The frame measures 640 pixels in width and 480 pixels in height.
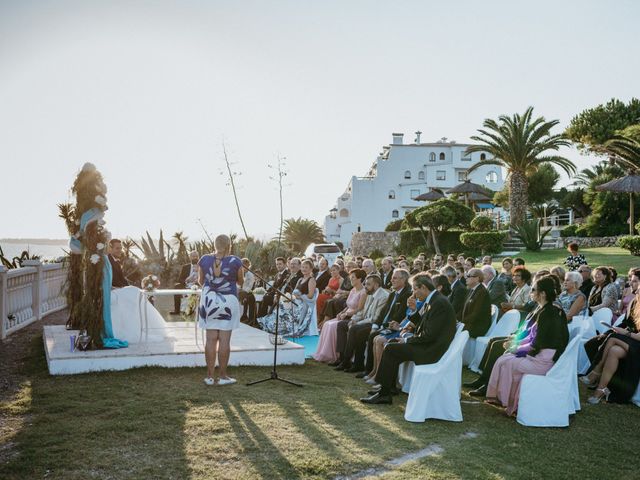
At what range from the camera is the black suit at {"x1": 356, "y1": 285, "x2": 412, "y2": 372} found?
8.70 meters

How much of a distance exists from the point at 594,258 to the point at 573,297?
17.4m

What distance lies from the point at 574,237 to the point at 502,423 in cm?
3059

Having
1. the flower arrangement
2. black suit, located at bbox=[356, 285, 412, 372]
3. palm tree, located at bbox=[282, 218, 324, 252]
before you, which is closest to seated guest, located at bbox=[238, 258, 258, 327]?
the flower arrangement

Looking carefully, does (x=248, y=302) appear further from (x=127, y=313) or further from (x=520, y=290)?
(x=520, y=290)

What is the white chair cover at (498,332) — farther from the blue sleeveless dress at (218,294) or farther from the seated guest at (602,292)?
the blue sleeveless dress at (218,294)

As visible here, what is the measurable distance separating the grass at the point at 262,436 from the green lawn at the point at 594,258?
51.6ft

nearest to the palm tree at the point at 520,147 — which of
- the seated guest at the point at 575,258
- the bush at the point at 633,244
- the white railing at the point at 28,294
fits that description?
the bush at the point at 633,244

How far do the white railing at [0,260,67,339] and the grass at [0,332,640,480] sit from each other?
378 centimetres

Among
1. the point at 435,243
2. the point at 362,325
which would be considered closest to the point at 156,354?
the point at 362,325

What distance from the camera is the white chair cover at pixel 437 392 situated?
6512mm

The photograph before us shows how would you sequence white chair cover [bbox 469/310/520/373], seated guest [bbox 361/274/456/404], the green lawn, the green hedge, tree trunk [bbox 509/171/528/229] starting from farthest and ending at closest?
1. the green hedge
2. tree trunk [bbox 509/171/528/229]
3. the green lawn
4. white chair cover [bbox 469/310/520/373]
5. seated guest [bbox 361/274/456/404]

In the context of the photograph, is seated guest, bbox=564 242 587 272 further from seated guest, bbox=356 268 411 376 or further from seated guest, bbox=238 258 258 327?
seated guest, bbox=356 268 411 376

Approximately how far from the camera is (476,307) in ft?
30.1

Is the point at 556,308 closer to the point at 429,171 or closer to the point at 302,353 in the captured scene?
the point at 302,353
